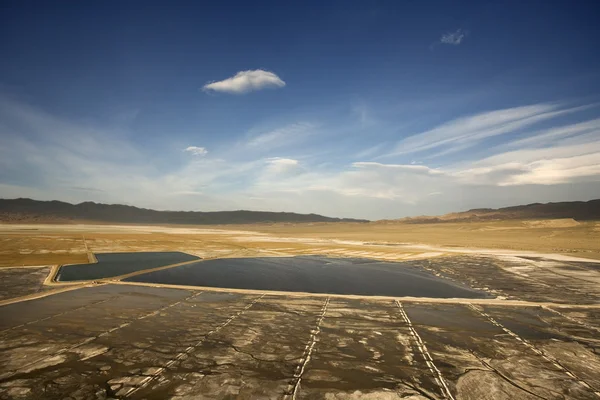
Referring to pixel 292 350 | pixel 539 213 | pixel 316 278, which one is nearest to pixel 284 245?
pixel 316 278

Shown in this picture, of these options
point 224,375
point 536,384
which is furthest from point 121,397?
point 536,384

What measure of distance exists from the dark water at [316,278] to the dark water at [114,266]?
208 centimetres

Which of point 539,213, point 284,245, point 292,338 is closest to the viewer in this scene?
point 292,338

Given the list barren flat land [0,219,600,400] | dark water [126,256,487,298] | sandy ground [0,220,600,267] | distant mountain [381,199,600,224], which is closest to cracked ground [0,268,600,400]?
barren flat land [0,219,600,400]

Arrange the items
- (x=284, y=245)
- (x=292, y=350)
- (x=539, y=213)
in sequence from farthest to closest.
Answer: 1. (x=539, y=213)
2. (x=284, y=245)
3. (x=292, y=350)

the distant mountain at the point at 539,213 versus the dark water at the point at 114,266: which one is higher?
the distant mountain at the point at 539,213

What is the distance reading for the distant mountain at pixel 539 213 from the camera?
119 meters

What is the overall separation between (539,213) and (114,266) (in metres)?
168

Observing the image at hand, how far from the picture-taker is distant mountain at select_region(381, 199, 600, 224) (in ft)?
392

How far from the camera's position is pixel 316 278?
16.9 meters

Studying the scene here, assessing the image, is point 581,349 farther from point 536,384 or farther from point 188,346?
point 188,346

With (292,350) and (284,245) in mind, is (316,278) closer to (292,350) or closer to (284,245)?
(292,350)

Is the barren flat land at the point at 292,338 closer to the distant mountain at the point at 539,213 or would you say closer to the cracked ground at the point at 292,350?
the cracked ground at the point at 292,350

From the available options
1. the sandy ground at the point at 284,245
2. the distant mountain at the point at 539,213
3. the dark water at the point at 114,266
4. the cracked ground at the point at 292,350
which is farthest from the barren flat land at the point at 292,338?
the distant mountain at the point at 539,213
